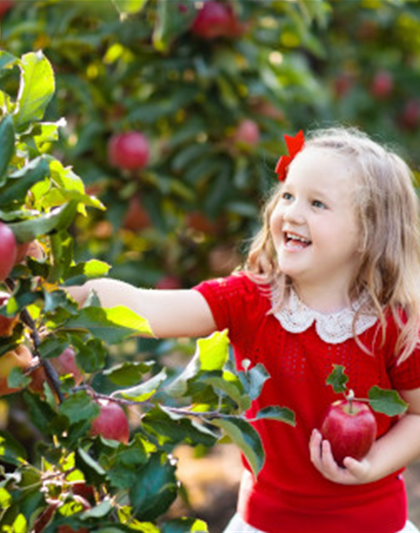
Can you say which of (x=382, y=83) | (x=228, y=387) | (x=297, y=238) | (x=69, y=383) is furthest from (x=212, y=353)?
(x=382, y=83)

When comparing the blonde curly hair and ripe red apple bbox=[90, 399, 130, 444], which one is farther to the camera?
the blonde curly hair

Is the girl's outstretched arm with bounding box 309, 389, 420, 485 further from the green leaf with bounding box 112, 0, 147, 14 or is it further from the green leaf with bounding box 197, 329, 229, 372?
the green leaf with bounding box 112, 0, 147, 14

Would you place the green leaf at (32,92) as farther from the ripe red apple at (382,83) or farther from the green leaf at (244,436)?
the ripe red apple at (382,83)

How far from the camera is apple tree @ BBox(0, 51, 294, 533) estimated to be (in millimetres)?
964

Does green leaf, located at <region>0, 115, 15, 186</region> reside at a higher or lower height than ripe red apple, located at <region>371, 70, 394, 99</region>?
higher

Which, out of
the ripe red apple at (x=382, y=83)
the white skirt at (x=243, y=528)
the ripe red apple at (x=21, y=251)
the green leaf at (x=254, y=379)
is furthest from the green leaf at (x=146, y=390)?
the ripe red apple at (x=382, y=83)

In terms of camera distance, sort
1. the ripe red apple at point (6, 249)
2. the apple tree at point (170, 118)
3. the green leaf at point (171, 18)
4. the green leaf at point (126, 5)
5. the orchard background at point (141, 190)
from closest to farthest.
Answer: the ripe red apple at point (6, 249) < the orchard background at point (141, 190) < the green leaf at point (126, 5) < the green leaf at point (171, 18) < the apple tree at point (170, 118)

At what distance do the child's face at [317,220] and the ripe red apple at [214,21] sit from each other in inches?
52.6

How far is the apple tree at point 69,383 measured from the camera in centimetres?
96

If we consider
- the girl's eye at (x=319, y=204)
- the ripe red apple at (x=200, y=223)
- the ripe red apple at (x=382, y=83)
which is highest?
the girl's eye at (x=319, y=204)

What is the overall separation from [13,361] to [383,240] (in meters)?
0.65

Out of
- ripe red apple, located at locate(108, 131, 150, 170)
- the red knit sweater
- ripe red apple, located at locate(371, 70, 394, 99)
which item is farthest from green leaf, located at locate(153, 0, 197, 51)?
ripe red apple, located at locate(371, 70, 394, 99)

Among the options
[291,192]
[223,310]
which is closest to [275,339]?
[223,310]

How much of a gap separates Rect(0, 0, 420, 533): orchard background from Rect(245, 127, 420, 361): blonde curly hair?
0.29 meters
